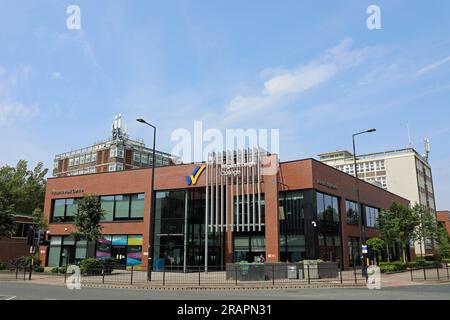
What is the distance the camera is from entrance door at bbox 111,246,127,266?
4059 cm

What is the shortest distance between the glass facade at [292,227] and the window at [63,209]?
24214 millimetres

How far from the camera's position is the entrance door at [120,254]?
133 feet

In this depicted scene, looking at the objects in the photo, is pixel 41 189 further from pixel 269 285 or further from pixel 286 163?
pixel 269 285

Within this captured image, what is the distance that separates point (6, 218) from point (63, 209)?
7.80 meters

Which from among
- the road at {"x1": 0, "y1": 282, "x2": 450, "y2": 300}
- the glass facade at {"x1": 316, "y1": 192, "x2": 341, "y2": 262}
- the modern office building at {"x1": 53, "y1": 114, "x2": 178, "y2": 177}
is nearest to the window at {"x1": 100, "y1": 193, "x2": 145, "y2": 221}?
the glass facade at {"x1": 316, "y1": 192, "x2": 341, "y2": 262}

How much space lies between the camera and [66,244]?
146 ft

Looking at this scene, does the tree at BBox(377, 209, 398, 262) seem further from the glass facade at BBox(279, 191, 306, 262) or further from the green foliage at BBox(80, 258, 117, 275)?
the green foliage at BBox(80, 258, 117, 275)

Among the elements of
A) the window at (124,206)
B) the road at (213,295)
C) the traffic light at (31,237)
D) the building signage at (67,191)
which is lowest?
the road at (213,295)

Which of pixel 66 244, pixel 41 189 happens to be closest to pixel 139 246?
pixel 66 244

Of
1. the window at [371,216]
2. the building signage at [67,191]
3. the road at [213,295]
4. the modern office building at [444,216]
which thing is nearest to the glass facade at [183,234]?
the building signage at [67,191]

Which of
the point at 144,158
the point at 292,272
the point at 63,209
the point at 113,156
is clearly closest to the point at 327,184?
the point at 292,272

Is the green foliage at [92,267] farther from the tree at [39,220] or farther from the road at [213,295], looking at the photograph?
the tree at [39,220]

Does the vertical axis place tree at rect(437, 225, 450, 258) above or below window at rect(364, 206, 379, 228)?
below

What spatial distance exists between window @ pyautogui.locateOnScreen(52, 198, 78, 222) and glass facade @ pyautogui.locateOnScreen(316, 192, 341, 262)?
27113 millimetres
